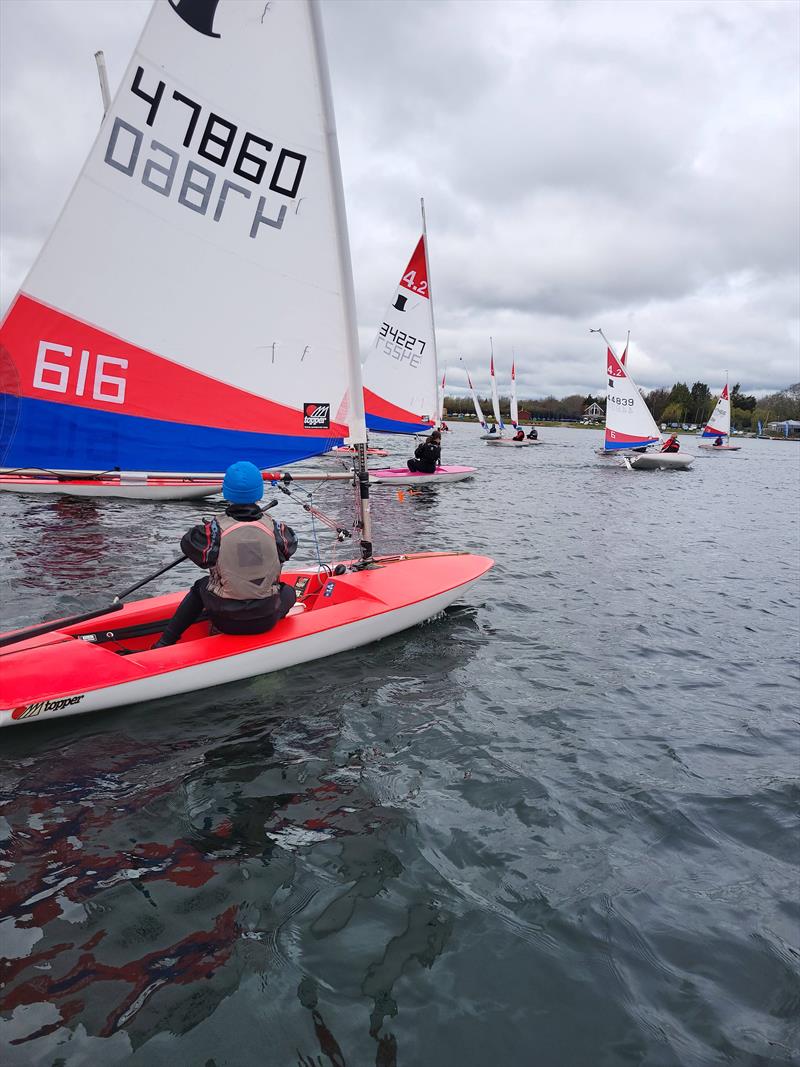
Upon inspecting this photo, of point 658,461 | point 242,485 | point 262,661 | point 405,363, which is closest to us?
point 242,485

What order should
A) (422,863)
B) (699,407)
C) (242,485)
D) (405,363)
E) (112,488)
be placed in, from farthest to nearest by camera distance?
(699,407) < (405,363) < (112,488) < (242,485) < (422,863)

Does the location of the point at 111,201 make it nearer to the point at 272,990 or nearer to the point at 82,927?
the point at 82,927

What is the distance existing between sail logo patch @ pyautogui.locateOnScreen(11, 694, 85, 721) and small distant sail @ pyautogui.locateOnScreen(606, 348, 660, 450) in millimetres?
35742

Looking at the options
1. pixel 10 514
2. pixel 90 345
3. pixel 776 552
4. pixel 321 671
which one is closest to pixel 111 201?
pixel 90 345

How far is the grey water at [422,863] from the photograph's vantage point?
278 centimetres

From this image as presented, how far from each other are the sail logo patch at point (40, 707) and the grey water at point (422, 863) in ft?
0.85

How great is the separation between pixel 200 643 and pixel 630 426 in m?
36.5

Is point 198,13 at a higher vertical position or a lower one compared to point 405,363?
lower

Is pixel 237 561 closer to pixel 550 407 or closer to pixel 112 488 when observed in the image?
pixel 112 488

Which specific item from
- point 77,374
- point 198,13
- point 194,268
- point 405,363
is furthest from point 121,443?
point 405,363

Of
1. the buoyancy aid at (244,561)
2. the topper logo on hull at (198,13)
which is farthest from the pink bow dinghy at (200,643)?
the topper logo on hull at (198,13)

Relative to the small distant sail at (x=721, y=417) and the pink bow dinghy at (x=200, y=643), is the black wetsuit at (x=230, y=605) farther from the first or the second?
the small distant sail at (x=721, y=417)

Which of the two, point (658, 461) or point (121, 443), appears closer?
point (121, 443)

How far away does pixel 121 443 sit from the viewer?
6.08 metres
